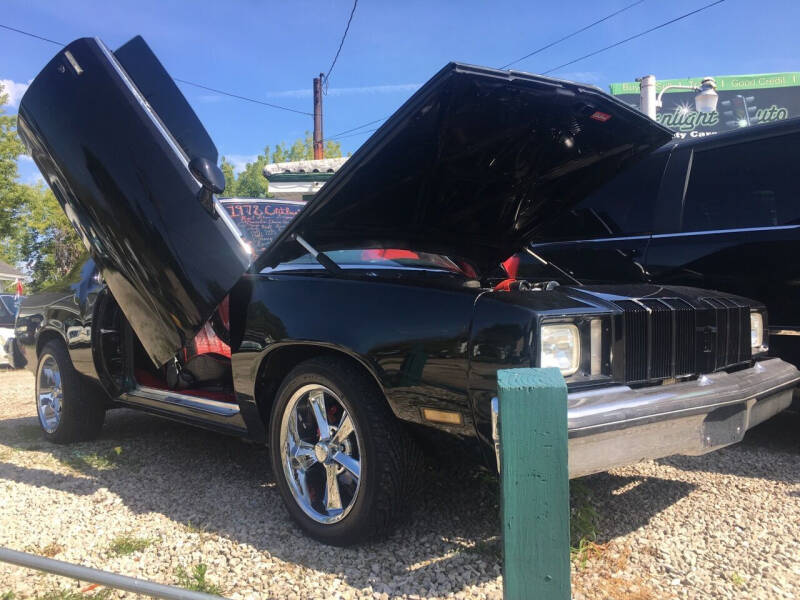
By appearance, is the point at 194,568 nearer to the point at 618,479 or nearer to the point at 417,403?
the point at 417,403

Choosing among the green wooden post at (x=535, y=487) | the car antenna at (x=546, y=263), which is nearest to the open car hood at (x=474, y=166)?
the car antenna at (x=546, y=263)

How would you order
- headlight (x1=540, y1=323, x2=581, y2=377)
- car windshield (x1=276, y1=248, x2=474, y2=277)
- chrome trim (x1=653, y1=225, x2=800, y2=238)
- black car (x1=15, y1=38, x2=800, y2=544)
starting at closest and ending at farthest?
headlight (x1=540, y1=323, x2=581, y2=377)
black car (x1=15, y1=38, x2=800, y2=544)
car windshield (x1=276, y1=248, x2=474, y2=277)
chrome trim (x1=653, y1=225, x2=800, y2=238)

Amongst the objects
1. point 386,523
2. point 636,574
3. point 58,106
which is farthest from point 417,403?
point 58,106

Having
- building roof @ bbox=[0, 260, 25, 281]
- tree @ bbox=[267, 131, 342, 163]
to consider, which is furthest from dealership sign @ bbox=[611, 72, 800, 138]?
building roof @ bbox=[0, 260, 25, 281]

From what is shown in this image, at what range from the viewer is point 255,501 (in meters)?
3.30

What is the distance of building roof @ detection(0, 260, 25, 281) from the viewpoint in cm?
4369

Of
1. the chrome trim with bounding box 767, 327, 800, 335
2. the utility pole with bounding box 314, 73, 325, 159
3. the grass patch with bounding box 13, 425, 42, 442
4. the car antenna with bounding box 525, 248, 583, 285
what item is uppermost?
the utility pole with bounding box 314, 73, 325, 159

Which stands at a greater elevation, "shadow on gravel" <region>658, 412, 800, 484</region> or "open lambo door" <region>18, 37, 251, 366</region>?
"open lambo door" <region>18, 37, 251, 366</region>

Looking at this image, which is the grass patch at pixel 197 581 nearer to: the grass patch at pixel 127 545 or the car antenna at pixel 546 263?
the grass patch at pixel 127 545

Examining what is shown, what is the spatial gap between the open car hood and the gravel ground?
131 centimetres

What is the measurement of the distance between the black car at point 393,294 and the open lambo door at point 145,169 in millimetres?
11

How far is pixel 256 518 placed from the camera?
10.0 feet

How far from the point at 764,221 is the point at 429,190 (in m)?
2.07

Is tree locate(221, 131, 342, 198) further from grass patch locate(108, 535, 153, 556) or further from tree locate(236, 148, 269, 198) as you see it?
grass patch locate(108, 535, 153, 556)
